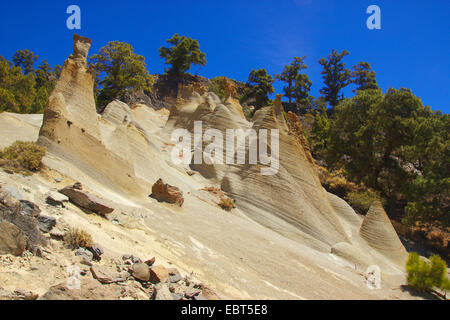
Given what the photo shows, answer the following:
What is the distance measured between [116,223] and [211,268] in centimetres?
223

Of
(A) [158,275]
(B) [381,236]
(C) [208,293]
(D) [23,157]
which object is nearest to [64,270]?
(A) [158,275]

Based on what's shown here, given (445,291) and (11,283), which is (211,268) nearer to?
(11,283)

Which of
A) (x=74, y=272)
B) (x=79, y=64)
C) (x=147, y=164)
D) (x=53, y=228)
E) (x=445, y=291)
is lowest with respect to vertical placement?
(x=445, y=291)

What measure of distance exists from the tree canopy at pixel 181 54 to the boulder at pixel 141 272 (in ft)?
160

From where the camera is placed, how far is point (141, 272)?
4664 mm

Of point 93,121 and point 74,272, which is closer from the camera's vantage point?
point 74,272

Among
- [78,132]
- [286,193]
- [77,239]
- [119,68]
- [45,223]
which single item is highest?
[119,68]

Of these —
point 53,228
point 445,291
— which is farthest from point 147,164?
point 445,291

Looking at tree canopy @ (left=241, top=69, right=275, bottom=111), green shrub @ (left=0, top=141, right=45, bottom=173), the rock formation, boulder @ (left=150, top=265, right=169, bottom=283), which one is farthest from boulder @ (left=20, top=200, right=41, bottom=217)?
tree canopy @ (left=241, top=69, right=275, bottom=111)

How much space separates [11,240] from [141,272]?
171cm

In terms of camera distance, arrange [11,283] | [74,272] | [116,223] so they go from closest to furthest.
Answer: [11,283]
[74,272]
[116,223]

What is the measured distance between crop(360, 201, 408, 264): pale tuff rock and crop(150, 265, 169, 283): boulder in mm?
10295

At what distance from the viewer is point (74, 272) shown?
4.18m

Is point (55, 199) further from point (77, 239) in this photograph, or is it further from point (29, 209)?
point (77, 239)
